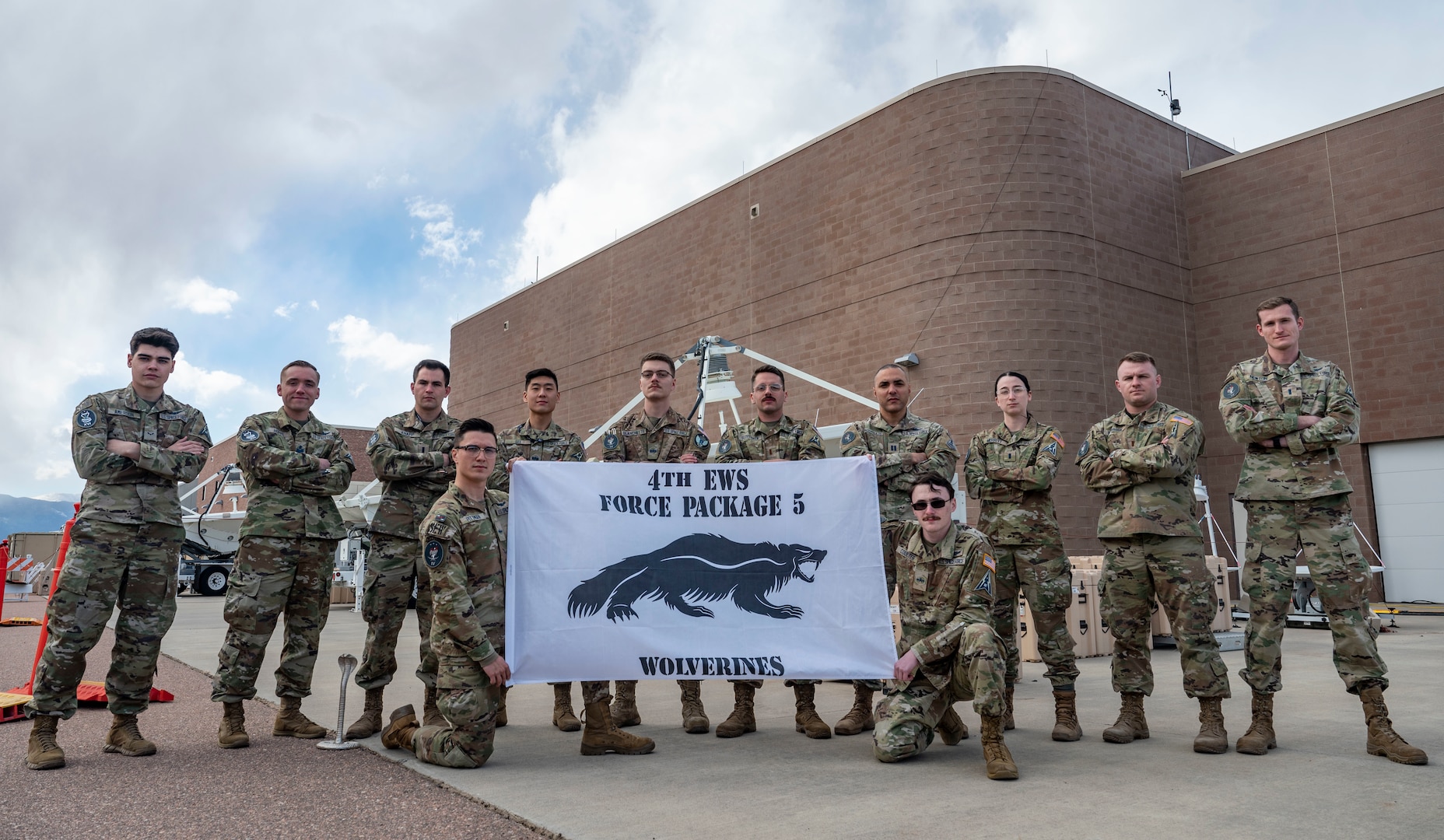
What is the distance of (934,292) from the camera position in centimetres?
1608

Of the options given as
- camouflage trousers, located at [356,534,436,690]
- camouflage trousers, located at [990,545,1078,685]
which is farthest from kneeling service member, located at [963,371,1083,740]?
camouflage trousers, located at [356,534,436,690]

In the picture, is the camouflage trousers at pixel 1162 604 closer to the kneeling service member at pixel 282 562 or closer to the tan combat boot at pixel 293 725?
the kneeling service member at pixel 282 562

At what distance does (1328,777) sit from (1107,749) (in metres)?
0.94

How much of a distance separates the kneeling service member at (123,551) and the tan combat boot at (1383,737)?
580 cm

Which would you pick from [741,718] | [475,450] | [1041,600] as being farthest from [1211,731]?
[475,450]

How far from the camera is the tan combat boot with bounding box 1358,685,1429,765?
3988 millimetres

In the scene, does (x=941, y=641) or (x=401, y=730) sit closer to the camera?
(x=941, y=641)

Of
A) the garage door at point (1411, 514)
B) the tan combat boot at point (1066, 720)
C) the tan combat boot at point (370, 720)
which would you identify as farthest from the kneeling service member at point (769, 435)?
the garage door at point (1411, 514)

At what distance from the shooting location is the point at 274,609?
16.2 ft

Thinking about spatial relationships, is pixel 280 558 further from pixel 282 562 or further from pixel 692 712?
pixel 692 712

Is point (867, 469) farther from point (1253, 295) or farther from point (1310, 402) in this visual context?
point (1253, 295)

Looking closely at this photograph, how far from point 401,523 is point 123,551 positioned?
4.43 ft

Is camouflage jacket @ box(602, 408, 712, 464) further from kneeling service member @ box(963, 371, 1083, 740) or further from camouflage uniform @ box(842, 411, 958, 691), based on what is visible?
kneeling service member @ box(963, 371, 1083, 740)

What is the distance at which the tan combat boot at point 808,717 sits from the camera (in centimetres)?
474
